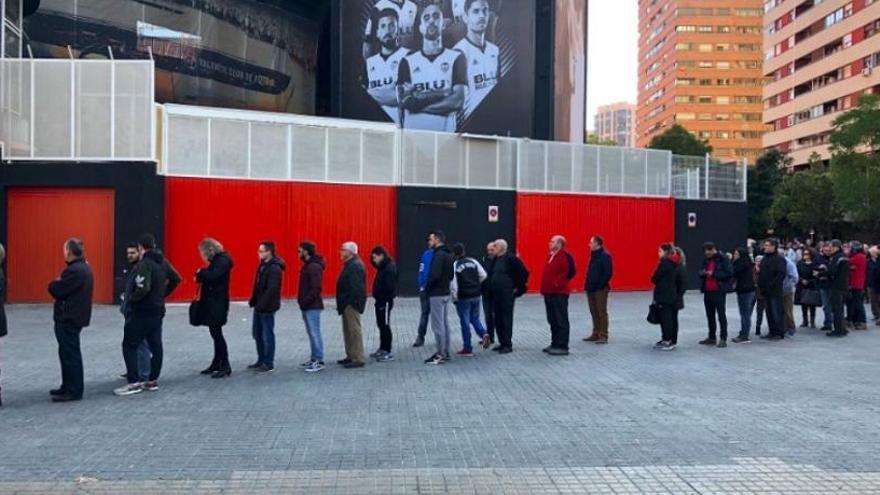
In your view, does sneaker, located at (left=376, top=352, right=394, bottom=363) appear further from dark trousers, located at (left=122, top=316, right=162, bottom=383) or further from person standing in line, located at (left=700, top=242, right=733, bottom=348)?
person standing in line, located at (left=700, top=242, right=733, bottom=348)

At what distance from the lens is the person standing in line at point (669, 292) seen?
11.7 m

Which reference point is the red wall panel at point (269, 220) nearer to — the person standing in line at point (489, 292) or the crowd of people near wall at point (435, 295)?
the crowd of people near wall at point (435, 295)

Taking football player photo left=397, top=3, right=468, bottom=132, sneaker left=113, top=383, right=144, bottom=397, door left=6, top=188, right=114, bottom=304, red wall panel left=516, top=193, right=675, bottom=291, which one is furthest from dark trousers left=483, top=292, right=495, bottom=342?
football player photo left=397, top=3, right=468, bottom=132

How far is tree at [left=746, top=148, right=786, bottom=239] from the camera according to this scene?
5422 centimetres

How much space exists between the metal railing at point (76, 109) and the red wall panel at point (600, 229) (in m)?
11.3

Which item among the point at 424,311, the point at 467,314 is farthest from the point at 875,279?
the point at 424,311

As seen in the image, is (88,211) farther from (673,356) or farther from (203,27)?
(673,356)

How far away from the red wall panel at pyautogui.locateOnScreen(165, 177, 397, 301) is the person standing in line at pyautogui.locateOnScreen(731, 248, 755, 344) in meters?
10.9

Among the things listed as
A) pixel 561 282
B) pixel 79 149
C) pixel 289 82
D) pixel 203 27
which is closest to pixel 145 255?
pixel 561 282

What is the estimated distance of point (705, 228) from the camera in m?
26.7

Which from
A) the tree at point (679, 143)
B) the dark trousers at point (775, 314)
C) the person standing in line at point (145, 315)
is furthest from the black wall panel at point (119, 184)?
the tree at point (679, 143)

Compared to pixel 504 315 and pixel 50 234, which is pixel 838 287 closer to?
pixel 504 315

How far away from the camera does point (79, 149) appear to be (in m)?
17.8

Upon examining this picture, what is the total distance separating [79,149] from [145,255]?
36.1 feet
